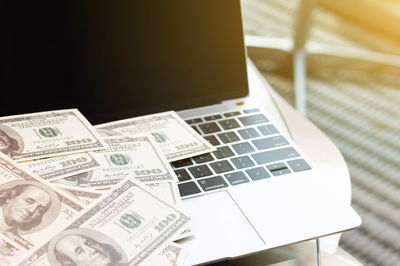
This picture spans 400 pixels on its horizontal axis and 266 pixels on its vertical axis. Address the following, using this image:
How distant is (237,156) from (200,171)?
67 mm

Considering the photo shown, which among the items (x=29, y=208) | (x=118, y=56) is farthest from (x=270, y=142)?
(x=29, y=208)

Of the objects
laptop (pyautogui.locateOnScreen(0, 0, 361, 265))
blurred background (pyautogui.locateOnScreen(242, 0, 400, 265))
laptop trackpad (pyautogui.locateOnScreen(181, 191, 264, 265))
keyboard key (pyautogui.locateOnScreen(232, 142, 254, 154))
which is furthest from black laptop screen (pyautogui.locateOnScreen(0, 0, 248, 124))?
blurred background (pyautogui.locateOnScreen(242, 0, 400, 265))

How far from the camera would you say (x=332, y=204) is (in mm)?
807

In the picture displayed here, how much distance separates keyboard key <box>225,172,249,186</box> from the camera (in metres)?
0.84

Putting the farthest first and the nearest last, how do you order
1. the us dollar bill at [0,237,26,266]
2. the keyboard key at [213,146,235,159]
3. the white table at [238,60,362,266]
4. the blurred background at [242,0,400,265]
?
the blurred background at [242,0,400,265]
the keyboard key at [213,146,235,159]
the white table at [238,60,362,266]
the us dollar bill at [0,237,26,266]

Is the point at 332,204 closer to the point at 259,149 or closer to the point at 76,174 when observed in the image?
the point at 259,149

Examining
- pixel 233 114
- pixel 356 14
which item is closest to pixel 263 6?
pixel 356 14

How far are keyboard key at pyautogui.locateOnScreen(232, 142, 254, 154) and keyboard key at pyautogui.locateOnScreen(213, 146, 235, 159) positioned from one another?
0.01 meters

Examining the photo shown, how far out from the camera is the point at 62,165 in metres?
0.82

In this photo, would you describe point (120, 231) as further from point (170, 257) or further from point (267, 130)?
point (267, 130)

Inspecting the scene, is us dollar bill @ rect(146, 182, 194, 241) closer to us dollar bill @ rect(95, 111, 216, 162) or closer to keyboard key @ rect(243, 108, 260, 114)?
us dollar bill @ rect(95, 111, 216, 162)

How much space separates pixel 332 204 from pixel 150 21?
1.27 ft

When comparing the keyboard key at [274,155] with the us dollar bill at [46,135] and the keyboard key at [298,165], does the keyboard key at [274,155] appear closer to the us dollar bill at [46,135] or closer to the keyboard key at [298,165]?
the keyboard key at [298,165]

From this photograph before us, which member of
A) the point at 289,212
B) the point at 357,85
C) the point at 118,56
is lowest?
the point at 357,85
